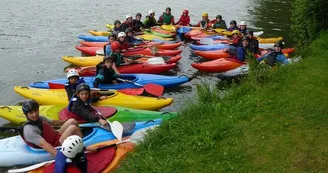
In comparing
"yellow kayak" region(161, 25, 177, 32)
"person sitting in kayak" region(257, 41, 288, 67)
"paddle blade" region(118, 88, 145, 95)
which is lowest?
"paddle blade" region(118, 88, 145, 95)

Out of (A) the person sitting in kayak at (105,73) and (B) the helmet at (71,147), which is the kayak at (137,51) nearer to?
(A) the person sitting in kayak at (105,73)

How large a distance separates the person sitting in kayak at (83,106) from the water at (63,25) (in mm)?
2219

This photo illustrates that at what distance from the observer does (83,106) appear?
6.72 meters

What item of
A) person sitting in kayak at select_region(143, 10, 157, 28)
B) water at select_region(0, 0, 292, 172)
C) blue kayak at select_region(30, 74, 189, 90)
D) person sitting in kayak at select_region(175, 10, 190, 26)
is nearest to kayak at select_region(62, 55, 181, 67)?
water at select_region(0, 0, 292, 172)

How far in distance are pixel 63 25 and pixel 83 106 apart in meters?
11.2

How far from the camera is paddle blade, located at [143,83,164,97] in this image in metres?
8.68

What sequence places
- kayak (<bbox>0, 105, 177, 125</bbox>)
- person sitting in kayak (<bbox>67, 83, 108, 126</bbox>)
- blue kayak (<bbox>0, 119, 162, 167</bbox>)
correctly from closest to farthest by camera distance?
blue kayak (<bbox>0, 119, 162, 167</bbox>) → person sitting in kayak (<bbox>67, 83, 108, 126</bbox>) → kayak (<bbox>0, 105, 177, 125</bbox>)

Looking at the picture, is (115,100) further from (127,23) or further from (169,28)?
(169,28)

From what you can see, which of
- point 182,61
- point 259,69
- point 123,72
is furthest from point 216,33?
point 259,69

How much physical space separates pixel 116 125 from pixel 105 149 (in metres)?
0.67

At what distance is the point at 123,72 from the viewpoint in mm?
10062

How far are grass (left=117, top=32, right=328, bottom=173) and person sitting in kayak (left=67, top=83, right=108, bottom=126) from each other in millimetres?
1481

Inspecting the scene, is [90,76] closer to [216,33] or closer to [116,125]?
[116,125]

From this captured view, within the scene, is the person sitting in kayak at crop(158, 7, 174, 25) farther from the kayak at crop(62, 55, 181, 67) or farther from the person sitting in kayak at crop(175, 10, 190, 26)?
the kayak at crop(62, 55, 181, 67)
